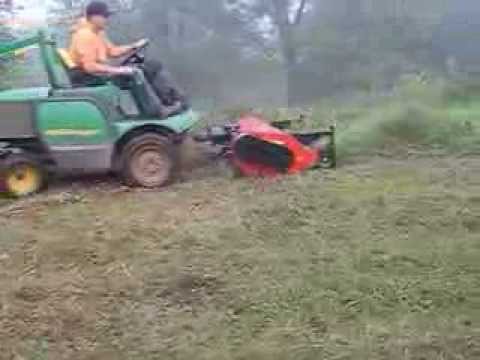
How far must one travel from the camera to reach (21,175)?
6004mm

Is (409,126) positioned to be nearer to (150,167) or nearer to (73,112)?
(150,167)

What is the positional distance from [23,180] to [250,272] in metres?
2.45

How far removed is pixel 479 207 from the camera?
5000 mm

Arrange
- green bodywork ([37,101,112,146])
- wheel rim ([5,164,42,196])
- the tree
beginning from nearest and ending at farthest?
green bodywork ([37,101,112,146]), wheel rim ([5,164,42,196]), the tree

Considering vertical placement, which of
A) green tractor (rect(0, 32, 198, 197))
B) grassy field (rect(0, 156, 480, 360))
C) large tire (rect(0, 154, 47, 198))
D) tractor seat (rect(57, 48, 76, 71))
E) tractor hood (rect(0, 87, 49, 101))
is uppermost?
tractor seat (rect(57, 48, 76, 71))

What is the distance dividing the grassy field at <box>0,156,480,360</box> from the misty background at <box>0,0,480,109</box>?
4221 mm

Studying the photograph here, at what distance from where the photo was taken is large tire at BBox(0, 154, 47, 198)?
5.96 m

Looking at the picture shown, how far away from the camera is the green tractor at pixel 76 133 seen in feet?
19.3

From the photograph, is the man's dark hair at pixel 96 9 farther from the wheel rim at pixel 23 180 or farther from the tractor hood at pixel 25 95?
the wheel rim at pixel 23 180

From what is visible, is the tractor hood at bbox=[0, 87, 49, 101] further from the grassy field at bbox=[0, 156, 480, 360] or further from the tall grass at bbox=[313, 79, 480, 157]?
the tall grass at bbox=[313, 79, 480, 157]

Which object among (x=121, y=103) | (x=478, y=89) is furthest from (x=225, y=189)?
(x=478, y=89)

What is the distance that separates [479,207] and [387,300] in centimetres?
149

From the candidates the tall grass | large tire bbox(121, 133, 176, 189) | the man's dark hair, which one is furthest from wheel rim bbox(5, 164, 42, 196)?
the tall grass

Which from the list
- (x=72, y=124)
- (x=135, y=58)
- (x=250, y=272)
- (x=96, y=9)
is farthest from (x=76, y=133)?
(x=250, y=272)
